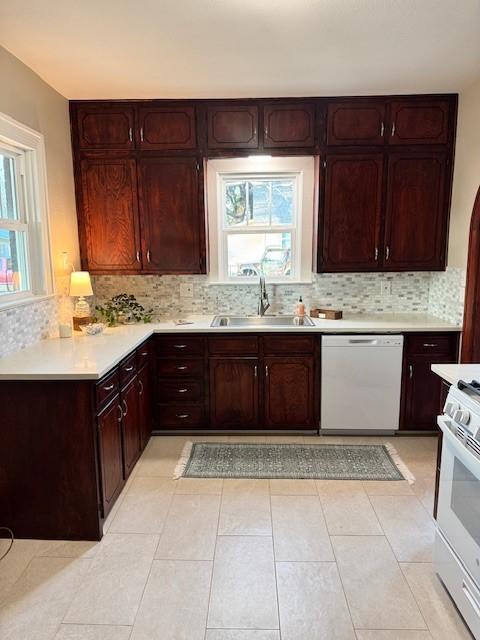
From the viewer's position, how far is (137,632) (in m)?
1.73

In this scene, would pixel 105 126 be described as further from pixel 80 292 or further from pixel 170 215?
pixel 80 292

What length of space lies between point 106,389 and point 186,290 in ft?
5.46

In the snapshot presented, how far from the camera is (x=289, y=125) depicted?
339 cm

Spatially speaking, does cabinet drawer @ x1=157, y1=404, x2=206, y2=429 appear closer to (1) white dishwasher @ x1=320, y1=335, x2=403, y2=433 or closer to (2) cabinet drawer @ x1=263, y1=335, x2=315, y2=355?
(2) cabinet drawer @ x1=263, y1=335, x2=315, y2=355

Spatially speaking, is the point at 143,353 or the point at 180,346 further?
the point at 180,346

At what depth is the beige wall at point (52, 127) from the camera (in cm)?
256

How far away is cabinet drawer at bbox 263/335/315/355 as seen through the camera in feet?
10.9

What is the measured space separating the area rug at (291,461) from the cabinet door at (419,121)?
2415 millimetres

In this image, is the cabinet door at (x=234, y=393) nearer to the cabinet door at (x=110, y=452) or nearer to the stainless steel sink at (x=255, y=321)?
the stainless steel sink at (x=255, y=321)

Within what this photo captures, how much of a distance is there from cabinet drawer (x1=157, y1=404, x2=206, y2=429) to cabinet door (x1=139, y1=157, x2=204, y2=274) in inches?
44.4

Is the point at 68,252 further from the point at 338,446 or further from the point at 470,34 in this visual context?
the point at 470,34

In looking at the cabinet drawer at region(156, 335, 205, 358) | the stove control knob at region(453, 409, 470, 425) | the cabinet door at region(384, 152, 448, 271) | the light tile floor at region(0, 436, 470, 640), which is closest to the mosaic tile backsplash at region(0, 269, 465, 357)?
the cabinet door at region(384, 152, 448, 271)

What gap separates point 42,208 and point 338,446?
9.11 ft

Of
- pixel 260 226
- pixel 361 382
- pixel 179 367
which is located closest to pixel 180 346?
pixel 179 367
